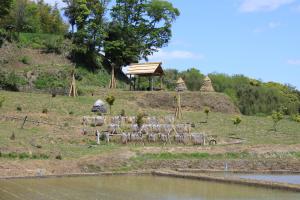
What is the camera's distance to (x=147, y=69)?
4038 centimetres

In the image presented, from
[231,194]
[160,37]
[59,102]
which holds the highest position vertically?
[160,37]

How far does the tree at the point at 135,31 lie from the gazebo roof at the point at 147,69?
5.73m

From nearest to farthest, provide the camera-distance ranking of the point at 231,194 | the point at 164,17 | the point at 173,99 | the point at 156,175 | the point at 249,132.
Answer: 1. the point at 231,194
2. the point at 156,175
3. the point at 249,132
4. the point at 173,99
5. the point at 164,17

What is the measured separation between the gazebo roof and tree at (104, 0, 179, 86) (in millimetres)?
5735

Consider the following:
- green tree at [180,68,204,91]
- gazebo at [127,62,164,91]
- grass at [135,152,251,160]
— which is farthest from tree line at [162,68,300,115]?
grass at [135,152,251,160]

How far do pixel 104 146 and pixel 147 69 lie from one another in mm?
16262

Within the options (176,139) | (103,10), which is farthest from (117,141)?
(103,10)

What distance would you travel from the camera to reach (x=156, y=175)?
69.3 ft

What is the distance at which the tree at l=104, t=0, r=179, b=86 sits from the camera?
155 feet

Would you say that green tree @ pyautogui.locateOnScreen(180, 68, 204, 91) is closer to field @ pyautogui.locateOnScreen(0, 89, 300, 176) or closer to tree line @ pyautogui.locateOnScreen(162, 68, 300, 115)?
tree line @ pyautogui.locateOnScreen(162, 68, 300, 115)

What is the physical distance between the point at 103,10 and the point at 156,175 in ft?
→ 92.7

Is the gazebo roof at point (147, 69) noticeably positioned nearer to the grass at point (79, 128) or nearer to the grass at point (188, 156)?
the grass at point (79, 128)

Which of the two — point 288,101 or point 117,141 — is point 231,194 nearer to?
point 117,141

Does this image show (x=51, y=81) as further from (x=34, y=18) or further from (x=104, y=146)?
(x=104, y=146)
